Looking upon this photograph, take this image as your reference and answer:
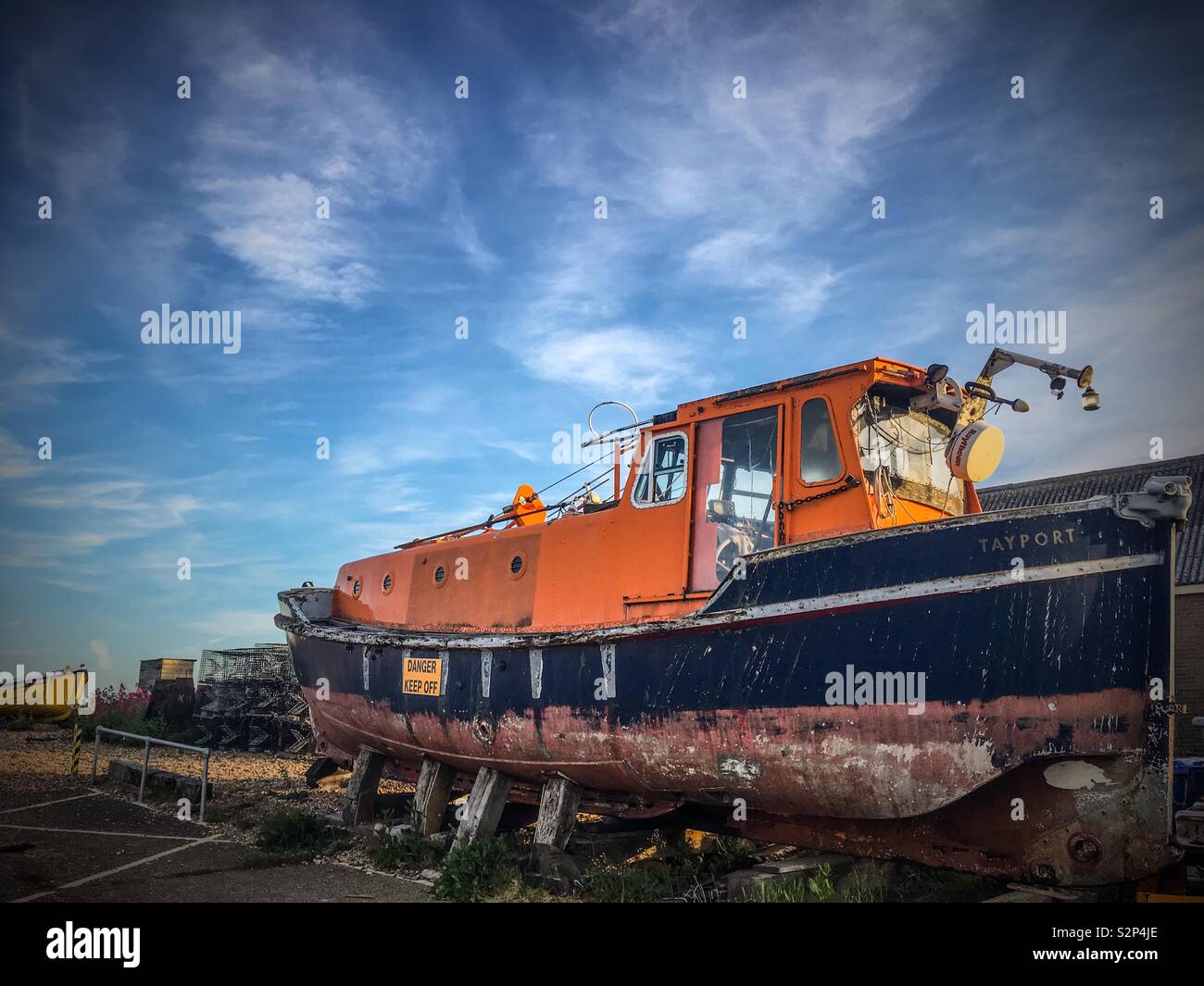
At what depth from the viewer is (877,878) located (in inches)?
253

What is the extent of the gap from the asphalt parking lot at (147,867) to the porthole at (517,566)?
2.99 metres

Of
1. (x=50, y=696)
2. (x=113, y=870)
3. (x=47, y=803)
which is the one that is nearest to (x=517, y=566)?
(x=113, y=870)

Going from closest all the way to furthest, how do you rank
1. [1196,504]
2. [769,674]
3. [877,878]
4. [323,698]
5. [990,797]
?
[990,797]
[769,674]
[877,878]
[323,698]
[1196,504]

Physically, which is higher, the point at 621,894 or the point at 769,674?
the point at 769,674

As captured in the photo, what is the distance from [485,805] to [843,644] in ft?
14.7

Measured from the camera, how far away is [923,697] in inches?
214

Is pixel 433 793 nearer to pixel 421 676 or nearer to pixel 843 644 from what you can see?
pixel 421 676

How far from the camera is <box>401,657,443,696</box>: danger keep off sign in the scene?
29.2 ft

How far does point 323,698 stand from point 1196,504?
1665 centimetres

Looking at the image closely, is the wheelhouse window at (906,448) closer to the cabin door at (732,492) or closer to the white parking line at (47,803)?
the cabin door at (732,492)

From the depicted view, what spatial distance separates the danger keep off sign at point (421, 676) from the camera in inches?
351
